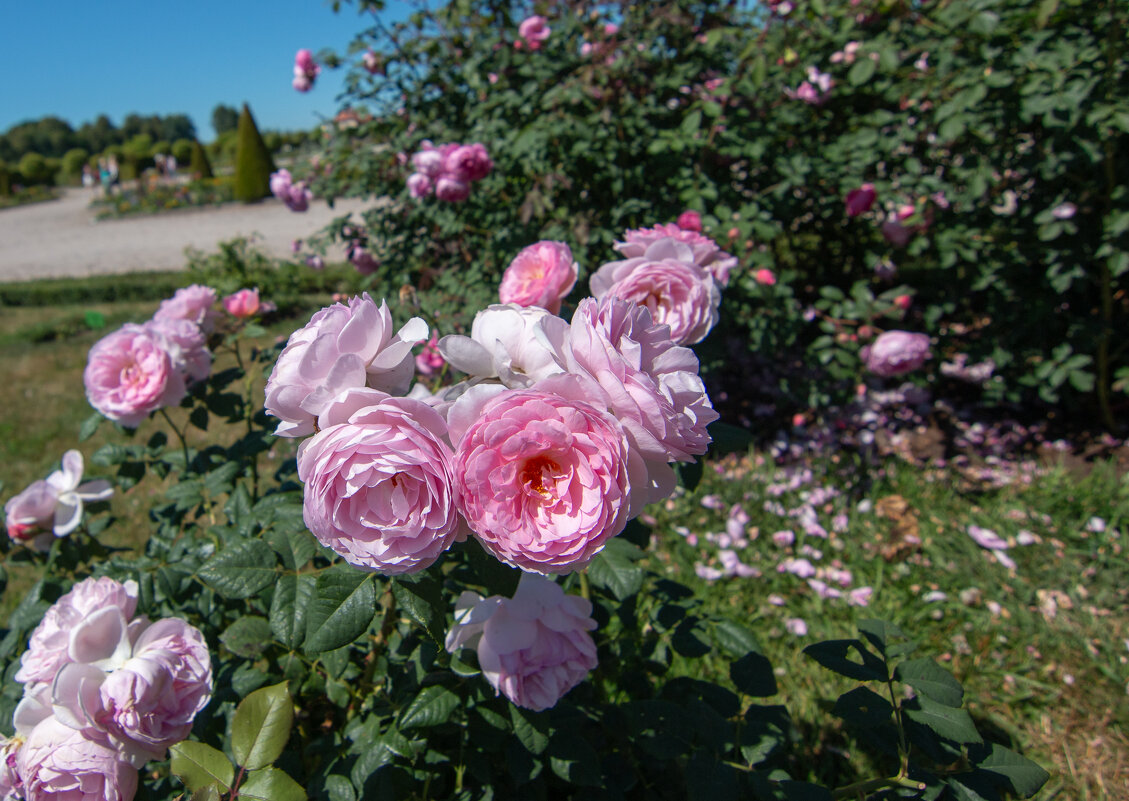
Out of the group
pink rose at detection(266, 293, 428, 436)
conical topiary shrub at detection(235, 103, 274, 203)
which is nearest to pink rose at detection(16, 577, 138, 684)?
pink rose at detection(266, 293, 428, 436)

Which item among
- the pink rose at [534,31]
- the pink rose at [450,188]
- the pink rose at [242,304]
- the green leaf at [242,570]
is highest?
the pink rose at [534,31]

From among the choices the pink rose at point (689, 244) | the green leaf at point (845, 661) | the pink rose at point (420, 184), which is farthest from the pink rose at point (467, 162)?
the green leaf at point (845, 661)

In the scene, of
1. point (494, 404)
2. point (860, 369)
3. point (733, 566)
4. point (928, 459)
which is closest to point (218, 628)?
point (494, 404)

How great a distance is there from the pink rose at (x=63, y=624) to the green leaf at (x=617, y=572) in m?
0.63

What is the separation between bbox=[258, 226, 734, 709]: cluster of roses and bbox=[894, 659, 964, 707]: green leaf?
54cm

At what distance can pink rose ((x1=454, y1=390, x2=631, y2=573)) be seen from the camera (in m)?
0.52

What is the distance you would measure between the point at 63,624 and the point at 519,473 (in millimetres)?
711

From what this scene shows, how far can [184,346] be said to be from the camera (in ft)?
3.92

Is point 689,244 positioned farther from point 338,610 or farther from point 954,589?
point 954,589

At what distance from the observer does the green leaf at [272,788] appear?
64 centimetres

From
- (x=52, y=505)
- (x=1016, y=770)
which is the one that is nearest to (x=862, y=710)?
(x=1016, y=770)

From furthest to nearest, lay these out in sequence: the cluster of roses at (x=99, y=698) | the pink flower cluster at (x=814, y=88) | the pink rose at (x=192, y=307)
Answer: the pink flower cluster at (x=814, y=88), the pink rose at (x=192, y=307), the cluster of roses at (x=99, y=698)

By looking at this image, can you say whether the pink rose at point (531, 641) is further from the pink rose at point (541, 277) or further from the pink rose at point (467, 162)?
the pink rose at point (467, 162)

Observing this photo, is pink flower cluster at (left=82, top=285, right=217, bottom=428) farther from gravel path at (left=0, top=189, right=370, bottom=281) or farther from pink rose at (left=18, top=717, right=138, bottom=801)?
gravel path at (left=0, top=189, right=370, bottom=281)
